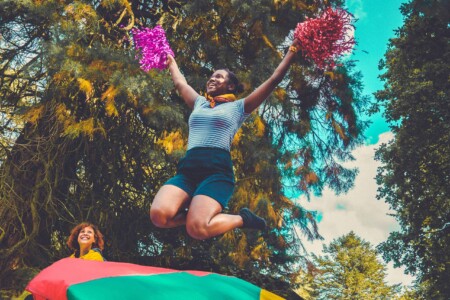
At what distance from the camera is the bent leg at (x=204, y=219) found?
2502 mm

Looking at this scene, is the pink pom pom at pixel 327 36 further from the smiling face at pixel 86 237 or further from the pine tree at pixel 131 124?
the pine tree at pixel 131 124

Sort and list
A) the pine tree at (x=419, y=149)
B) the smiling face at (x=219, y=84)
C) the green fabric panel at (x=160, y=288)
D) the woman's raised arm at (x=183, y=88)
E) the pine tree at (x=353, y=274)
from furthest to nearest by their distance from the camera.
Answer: the pine tree at (x=353, y=274) < the pine tree at (x=419, y=149) < the woman's raised arm at (x=183, y=88) < the smiling face at (x=219, y=84) < the green fabric panel at (x=160, y=288)

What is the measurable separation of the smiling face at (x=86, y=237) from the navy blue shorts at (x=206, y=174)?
149 cm

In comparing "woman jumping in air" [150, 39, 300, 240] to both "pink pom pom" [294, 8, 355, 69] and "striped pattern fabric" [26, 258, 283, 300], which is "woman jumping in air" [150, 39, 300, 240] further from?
"striped pattern fabric" [26, 258, 283, 300]

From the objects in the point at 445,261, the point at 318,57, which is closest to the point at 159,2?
the point at 318,57

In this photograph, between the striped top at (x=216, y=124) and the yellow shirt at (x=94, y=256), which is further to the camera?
the yellow shirt at (x=94, y=256)

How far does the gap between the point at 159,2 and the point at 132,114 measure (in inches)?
92.1

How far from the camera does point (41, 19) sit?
18.6 feet

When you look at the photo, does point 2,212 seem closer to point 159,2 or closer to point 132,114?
point 132,114

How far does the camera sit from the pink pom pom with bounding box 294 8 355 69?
2732 millimetres

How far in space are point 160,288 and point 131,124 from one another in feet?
13.9

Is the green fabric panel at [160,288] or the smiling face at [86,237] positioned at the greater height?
the smiling face at [86,237]

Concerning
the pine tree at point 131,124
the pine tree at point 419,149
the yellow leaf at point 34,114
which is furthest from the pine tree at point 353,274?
the yellow leaf at point 34,114

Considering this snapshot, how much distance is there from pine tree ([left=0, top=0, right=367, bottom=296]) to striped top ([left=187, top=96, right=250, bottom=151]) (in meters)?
2.29
